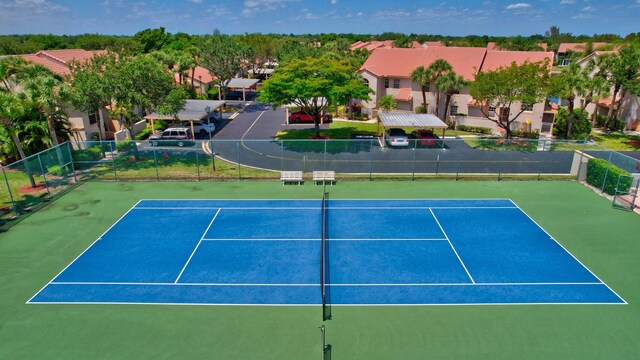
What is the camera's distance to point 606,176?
26.6 metres

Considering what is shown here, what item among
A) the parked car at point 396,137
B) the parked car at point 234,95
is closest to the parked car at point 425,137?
the parked car at point 396,137

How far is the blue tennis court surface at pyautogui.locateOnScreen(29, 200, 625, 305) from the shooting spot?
54.7 ft

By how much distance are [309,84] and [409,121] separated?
33.3 ft

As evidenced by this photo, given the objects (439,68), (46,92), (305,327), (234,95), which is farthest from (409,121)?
(234,95)

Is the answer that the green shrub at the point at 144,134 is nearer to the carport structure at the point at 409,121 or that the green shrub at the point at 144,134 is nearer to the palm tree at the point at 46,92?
the palm tree at the point at 46,92

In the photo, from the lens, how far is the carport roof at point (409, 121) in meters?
37.8

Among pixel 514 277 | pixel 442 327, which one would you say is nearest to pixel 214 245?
pixel 442 327

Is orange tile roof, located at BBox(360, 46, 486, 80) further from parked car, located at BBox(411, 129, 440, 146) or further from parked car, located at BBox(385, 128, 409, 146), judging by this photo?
parked car, located at BBox(385, 128, 409, 146)

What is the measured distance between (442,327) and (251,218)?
12349 mm

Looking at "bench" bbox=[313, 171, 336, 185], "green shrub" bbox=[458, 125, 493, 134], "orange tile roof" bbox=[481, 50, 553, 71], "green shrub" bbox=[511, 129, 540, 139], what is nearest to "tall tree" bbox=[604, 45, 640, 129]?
"orange tile roof" bbox=[481, 50, 553, 71]

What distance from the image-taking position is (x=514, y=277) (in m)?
17.9

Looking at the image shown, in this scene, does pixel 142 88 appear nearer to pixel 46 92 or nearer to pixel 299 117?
pixel 46 92

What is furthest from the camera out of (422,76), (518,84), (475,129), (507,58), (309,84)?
(507,58)

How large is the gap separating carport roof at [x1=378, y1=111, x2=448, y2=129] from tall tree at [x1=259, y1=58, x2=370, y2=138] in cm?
370
